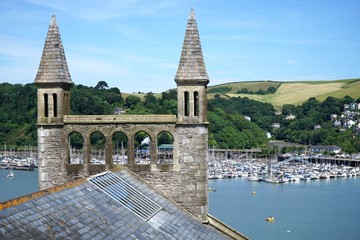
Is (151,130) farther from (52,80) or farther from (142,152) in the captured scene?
(142,152)

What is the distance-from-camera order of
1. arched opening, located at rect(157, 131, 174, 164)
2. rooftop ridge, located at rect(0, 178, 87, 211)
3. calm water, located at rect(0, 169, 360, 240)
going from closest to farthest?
rooftop ridge, located at rect(0, 178, 87, 211)
arched opening, located at rect(157, 131, 174, 164)
calm water, located at rect(0, 169, 360, 240)

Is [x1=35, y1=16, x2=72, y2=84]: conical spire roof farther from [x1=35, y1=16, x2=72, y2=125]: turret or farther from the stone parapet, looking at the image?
the stone parapet

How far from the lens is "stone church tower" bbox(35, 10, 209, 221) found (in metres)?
19.2

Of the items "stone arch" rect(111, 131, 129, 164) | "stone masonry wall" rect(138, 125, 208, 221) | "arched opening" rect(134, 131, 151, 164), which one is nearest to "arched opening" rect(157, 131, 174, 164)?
"stone masonry wall" rect(138, 125, 208, 221)

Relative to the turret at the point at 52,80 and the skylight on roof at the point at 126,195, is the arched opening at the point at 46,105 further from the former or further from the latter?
the skylight on roof at the point at 126,195

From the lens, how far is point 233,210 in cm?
7869

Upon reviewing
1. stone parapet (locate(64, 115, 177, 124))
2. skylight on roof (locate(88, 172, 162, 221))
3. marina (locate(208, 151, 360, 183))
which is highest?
stone parapet (locate(64, 115, 177, 124))

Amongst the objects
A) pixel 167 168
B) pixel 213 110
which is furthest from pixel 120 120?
pixel 213 110

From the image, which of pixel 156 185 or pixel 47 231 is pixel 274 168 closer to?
pixel 156 185

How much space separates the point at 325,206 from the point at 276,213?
35.7ft

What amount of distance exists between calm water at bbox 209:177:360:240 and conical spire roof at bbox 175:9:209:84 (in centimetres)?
4482

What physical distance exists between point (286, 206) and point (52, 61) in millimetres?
69370

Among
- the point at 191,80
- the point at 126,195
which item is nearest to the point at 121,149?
the point at 191,80

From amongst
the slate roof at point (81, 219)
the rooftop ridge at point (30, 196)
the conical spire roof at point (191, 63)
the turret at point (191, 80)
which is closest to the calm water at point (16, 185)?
the turret at point (191, 80)
